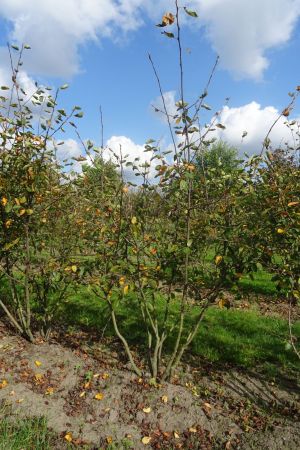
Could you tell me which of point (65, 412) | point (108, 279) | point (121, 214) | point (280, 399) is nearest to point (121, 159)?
point (121, 214)

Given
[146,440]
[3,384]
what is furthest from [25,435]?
[146,440]

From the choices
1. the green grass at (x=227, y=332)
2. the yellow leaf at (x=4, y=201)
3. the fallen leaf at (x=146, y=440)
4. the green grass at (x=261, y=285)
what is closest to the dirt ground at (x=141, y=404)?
the fallen leaf at (x=146, y=440)

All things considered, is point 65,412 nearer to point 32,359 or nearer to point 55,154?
point 32,359

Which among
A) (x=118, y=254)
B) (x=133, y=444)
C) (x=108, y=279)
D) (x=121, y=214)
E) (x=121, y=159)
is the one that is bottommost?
(x=133, y=444)

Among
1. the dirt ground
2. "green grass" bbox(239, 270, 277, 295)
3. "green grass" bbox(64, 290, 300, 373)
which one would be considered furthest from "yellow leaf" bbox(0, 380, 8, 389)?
"green grass" bbox(239, 270, 277, 295)

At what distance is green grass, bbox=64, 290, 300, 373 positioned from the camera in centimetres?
500

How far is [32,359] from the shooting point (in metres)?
4.70

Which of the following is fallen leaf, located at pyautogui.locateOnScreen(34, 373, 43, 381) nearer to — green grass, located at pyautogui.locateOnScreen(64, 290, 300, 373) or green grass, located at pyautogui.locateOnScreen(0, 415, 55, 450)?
green grass, located at pyautogui.locateOnScreen(0, 415, 55, 450)

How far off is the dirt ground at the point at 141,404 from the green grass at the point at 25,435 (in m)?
0.10

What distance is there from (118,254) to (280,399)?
242 cm

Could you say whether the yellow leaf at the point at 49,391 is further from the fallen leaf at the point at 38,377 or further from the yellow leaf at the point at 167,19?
the yellow leaf at the point at 167,19

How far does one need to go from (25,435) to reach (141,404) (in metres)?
1.17

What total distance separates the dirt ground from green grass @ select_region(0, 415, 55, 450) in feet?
0.32

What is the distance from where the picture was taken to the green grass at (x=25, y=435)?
10.8ft
